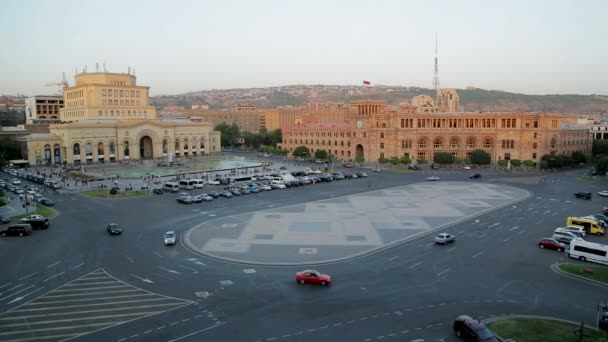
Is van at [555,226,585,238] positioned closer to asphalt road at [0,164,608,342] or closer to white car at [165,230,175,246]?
asphalt road at [0,164,608,342]

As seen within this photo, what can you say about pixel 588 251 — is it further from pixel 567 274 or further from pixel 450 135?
pixel 450 135

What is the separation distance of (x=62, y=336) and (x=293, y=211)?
31928mm

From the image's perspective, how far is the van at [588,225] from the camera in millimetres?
42791

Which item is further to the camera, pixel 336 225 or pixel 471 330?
pixel 336 225

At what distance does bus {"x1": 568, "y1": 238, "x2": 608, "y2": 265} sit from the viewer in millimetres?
33594

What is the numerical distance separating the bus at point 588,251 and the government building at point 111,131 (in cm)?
8450

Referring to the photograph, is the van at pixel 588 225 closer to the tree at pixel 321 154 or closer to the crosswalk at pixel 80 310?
the crosswalk at pixel 80 310

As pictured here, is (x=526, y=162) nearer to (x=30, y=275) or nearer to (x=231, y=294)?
(x=231, y=294)

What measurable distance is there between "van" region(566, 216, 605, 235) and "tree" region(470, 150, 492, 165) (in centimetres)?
5422

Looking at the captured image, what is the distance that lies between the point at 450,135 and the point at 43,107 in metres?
122

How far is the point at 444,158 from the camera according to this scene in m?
99.6

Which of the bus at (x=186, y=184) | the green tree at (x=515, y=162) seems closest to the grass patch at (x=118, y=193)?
the bus at (x=186, y=184)

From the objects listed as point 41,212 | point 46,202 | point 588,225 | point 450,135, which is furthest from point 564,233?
point 450,135

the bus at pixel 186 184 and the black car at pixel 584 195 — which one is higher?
the bus at pixel 186 184
